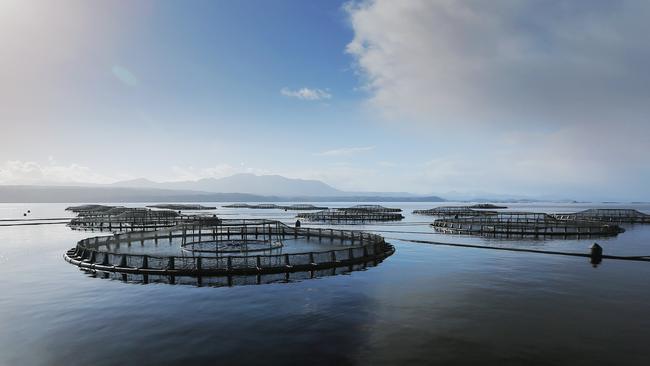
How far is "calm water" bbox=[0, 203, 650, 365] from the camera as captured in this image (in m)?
16.9

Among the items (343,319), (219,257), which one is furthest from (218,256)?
(343,319)

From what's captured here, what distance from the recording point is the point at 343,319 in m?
21.6

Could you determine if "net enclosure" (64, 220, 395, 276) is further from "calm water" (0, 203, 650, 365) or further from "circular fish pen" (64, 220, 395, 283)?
"calm water" (0, 203, 650, 365)

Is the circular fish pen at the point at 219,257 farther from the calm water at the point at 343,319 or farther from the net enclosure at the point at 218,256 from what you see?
the calm water at the point at 343,319

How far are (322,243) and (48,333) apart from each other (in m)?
38.6

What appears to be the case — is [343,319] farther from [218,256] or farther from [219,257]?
[218,256]

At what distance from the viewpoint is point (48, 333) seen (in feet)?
65.3

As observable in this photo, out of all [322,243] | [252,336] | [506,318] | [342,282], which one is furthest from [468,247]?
[252,336]

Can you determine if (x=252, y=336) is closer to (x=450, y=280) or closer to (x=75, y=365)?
(x=75, y=365)

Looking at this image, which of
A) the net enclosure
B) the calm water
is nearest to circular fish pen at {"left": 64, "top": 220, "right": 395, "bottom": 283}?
the net enclosure

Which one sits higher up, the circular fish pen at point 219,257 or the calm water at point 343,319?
the circular fish pen at point 219,257

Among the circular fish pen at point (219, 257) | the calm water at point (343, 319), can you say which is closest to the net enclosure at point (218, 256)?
the circular fish pen at point (219, 257)

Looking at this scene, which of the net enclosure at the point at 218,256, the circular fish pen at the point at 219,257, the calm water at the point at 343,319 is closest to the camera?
the calm water at the point at 343,319

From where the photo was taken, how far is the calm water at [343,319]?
16.9 meters
